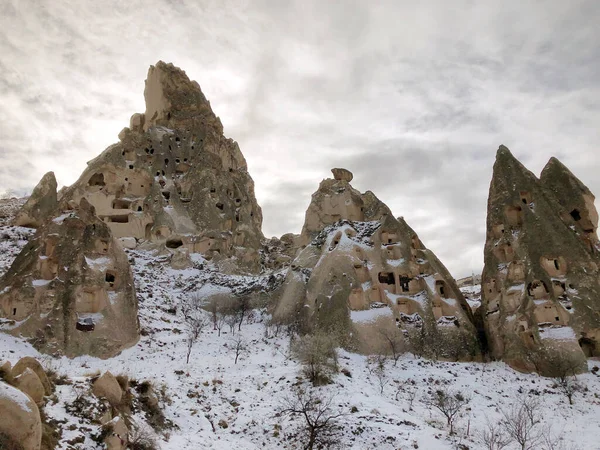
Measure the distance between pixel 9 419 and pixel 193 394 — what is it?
14441 mm

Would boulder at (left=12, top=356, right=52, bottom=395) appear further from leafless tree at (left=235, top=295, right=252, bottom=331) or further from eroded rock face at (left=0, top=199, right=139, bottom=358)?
leafless tree at (left=235, top=295, right=252, bottom=331)

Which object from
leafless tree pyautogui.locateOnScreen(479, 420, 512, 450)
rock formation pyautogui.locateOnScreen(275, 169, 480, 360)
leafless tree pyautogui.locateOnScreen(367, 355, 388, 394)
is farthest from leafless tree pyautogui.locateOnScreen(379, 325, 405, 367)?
leafless tree pyautogui.locateOnScreen(479, 420, 512, 450)

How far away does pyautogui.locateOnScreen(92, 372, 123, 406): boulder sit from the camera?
15.8m

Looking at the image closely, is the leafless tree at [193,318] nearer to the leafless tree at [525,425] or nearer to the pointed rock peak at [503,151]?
the leafless tree at [525,425]

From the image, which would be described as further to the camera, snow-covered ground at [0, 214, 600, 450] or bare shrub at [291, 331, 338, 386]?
bare shrub at [291, 331, 338, 386]

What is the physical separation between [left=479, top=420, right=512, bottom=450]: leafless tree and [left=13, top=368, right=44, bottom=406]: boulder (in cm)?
1728

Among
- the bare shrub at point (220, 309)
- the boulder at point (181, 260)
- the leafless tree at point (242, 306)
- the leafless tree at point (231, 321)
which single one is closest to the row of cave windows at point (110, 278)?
the bare shrub at point (220, 309)

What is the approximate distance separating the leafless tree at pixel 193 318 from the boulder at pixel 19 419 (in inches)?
727

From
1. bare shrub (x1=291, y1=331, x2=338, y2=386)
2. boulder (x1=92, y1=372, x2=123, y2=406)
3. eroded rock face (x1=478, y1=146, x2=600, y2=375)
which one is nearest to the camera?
boulder (x1=92, y1=372, x2=123, y2=406)

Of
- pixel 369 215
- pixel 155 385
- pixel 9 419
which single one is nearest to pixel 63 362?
pixel 155 385

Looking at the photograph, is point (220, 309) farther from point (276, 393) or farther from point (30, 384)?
point (30, 384)

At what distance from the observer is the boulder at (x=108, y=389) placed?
52.0 feet

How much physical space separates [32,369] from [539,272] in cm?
3407

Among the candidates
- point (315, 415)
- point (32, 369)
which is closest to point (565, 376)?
point (315, 415)
